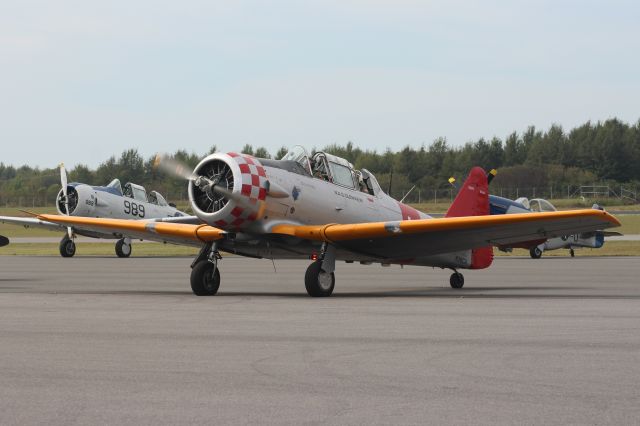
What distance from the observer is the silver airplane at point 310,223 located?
1479cm

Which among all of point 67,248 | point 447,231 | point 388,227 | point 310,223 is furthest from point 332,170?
point 67,248

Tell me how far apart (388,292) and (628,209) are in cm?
7333

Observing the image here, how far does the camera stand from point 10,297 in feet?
46.7

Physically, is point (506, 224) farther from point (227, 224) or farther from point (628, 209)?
point (628, 209)

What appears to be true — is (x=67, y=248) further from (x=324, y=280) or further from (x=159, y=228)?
(x=324, y=280)

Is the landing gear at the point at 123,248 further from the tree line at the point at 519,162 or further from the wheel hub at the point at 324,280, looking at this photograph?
the tree line at the point at 519,162

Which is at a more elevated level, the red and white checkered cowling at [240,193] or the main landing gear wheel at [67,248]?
the red and white checkered cowling at [240,193]

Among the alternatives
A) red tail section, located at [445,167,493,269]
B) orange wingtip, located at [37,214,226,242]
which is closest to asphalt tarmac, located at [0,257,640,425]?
orange wingtip, located at [37,214,226,242]

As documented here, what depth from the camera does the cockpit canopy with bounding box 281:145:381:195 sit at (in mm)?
16062

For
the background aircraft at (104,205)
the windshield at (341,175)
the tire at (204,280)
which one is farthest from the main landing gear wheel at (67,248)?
the tire at (204,280)

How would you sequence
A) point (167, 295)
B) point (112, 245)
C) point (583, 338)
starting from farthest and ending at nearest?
point (112, 245), point (167, 295), point (583, 338)

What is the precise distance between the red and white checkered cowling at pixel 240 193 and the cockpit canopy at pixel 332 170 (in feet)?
3.65

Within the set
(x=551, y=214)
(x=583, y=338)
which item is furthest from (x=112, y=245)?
(x=583, y=338)

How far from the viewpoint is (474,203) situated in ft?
62.1
